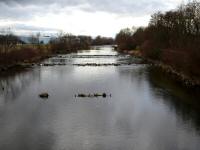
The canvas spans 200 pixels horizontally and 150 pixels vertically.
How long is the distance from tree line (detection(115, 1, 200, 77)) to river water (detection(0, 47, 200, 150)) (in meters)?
2.48

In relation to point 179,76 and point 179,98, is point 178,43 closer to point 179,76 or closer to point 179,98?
point 179,76

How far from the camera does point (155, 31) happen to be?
55344 mm

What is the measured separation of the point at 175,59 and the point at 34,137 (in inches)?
906

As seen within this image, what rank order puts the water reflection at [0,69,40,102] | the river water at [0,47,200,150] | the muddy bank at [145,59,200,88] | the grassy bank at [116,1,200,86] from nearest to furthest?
1. the river water at [0,47,200,150]
2. the water reflection at [0,69,40,102]
3. the muddy bank at [145,59,200,88]
4. the grassy bank at [116,1,200,86]

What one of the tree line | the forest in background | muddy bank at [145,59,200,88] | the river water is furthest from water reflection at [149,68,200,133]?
the forest in background

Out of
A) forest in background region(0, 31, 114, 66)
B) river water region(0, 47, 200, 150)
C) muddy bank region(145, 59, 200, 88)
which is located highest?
forest in background region(0, 31, 114, 66)

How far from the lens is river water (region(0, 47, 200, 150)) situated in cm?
1666

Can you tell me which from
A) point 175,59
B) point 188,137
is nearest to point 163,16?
point 175,59

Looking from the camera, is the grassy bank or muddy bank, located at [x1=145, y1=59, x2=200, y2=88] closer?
muddy bank, located at [x1=145, y1=59, x2=200, y2=88]

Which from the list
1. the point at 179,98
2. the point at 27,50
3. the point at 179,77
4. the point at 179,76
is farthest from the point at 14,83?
the point at 27,50

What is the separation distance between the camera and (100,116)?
2144 cm

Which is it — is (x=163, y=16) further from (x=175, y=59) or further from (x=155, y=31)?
(x=175, y=59)

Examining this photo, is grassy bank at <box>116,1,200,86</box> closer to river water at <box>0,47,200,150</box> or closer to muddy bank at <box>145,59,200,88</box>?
muddy bank at <box>145,59,200,88</box>

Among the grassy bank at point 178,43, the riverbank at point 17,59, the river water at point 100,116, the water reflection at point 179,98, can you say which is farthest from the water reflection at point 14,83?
the grassy bank at point 178,43
